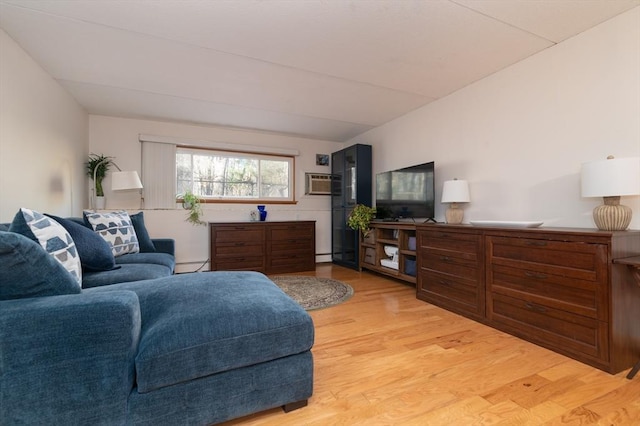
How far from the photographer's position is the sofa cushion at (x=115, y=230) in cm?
267

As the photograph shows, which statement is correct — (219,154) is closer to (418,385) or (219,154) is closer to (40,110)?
(40,110)

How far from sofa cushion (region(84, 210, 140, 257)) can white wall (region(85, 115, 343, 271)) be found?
1.31 metres

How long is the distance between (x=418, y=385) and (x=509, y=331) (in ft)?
3.64

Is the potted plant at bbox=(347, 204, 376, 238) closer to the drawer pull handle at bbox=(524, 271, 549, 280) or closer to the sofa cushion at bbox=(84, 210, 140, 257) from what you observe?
the drawer pull handle at bbox=(524, 271, 549, 280)

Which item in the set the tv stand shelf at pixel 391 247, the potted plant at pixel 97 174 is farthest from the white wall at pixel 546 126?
the potted plant at pixel 97 174

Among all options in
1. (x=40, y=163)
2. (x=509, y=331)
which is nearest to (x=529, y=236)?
(x=509, y=331)

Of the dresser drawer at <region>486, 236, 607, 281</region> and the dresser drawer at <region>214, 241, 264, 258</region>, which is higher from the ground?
the dresser drawer at <region>486, 236, 607, 281</region>

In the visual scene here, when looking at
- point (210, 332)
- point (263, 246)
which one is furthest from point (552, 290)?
point (263, 246)

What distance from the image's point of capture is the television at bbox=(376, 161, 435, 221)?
10.9ft

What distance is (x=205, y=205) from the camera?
4.50 m

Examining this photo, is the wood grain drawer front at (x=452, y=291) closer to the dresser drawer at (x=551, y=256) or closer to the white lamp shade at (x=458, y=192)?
the dresser drawer at (x=551, y=256)

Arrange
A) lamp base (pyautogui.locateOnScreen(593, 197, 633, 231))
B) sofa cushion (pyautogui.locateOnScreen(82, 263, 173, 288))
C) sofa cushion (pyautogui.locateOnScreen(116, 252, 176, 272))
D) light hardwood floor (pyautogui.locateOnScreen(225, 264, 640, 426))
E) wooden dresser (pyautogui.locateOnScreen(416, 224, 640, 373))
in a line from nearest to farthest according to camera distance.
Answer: light hardwood floor (pyautogui.locateOnScreen(225, 264, 640, 426)) → wooden dresser (pyautogui.locateOnScreen(416, 224, 640, 373)) → lamp base (pyautogui.locateOnScreen(593, 197, 633, 231)) → sofa cushion (pyautogui.locateOnScreen(82, 263, 173, 288)) → sofa cushion (pyautogui.locateOnScreen(116, 252, 176, 272))

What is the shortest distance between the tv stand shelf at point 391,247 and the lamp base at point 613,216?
1.54 meters

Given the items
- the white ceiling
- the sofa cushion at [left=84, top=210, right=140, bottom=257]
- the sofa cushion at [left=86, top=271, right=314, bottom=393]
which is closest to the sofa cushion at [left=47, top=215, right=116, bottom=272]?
the sofa cushion at [left=84, top=210, right=140, bottom=257]
